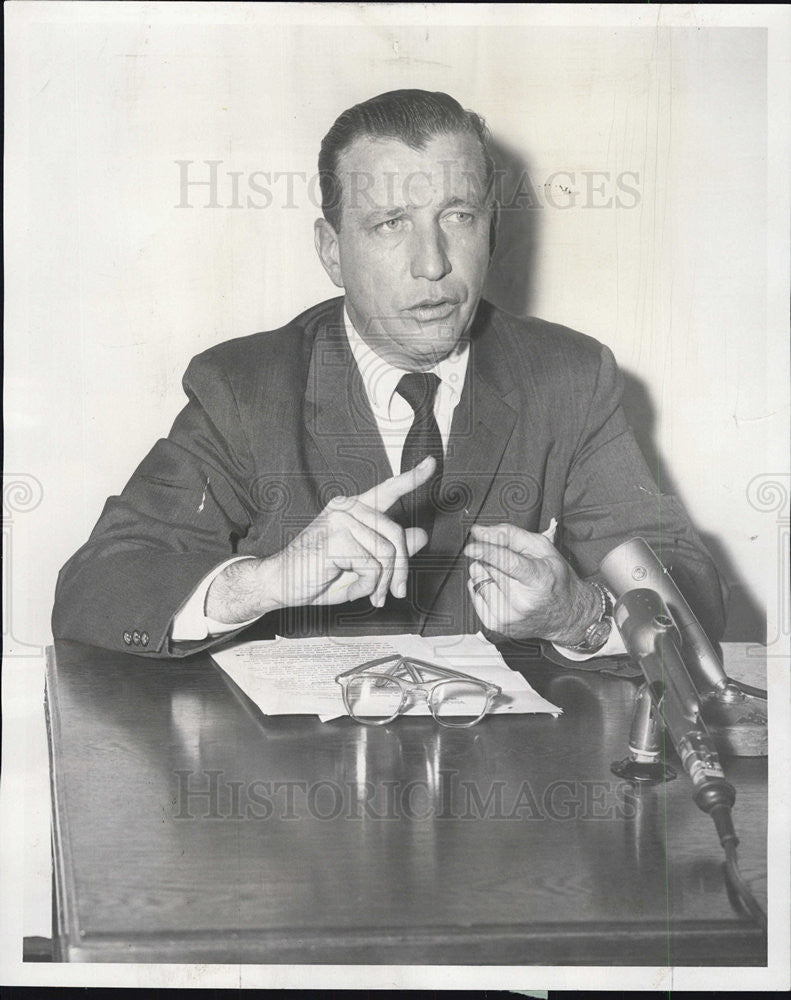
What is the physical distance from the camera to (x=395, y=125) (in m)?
2.00

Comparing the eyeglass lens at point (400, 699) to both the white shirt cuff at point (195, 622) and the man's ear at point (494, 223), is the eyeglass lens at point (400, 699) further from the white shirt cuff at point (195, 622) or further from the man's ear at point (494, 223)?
the man's ear at point (494, 223)

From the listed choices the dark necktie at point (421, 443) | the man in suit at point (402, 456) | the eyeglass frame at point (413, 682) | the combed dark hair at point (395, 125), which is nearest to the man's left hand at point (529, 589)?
the man in suit at point (402, 456)

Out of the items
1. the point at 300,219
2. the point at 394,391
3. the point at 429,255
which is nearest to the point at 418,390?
the point at 394,391

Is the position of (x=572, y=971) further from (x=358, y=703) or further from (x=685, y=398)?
(x=685, y=398)

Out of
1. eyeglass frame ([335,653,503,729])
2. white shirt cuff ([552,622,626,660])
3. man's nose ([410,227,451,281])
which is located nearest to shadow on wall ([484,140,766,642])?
man's nose ([410,227,451,281])

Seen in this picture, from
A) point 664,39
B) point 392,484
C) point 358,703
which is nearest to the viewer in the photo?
point 358,703

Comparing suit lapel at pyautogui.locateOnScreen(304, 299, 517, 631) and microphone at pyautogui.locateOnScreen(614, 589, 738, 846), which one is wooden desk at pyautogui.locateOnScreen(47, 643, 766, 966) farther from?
suit lapel at pyautogui.locateOnScreen(304, 299, 517, 631)

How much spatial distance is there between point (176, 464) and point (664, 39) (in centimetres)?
121

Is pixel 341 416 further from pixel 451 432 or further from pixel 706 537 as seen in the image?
pixel 706 537

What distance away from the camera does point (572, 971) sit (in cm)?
175

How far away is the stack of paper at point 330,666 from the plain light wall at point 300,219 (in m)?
0.44

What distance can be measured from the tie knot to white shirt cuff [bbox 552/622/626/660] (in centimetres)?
52

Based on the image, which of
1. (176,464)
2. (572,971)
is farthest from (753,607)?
(176,464)

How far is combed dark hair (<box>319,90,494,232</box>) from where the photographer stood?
78.6 inches
